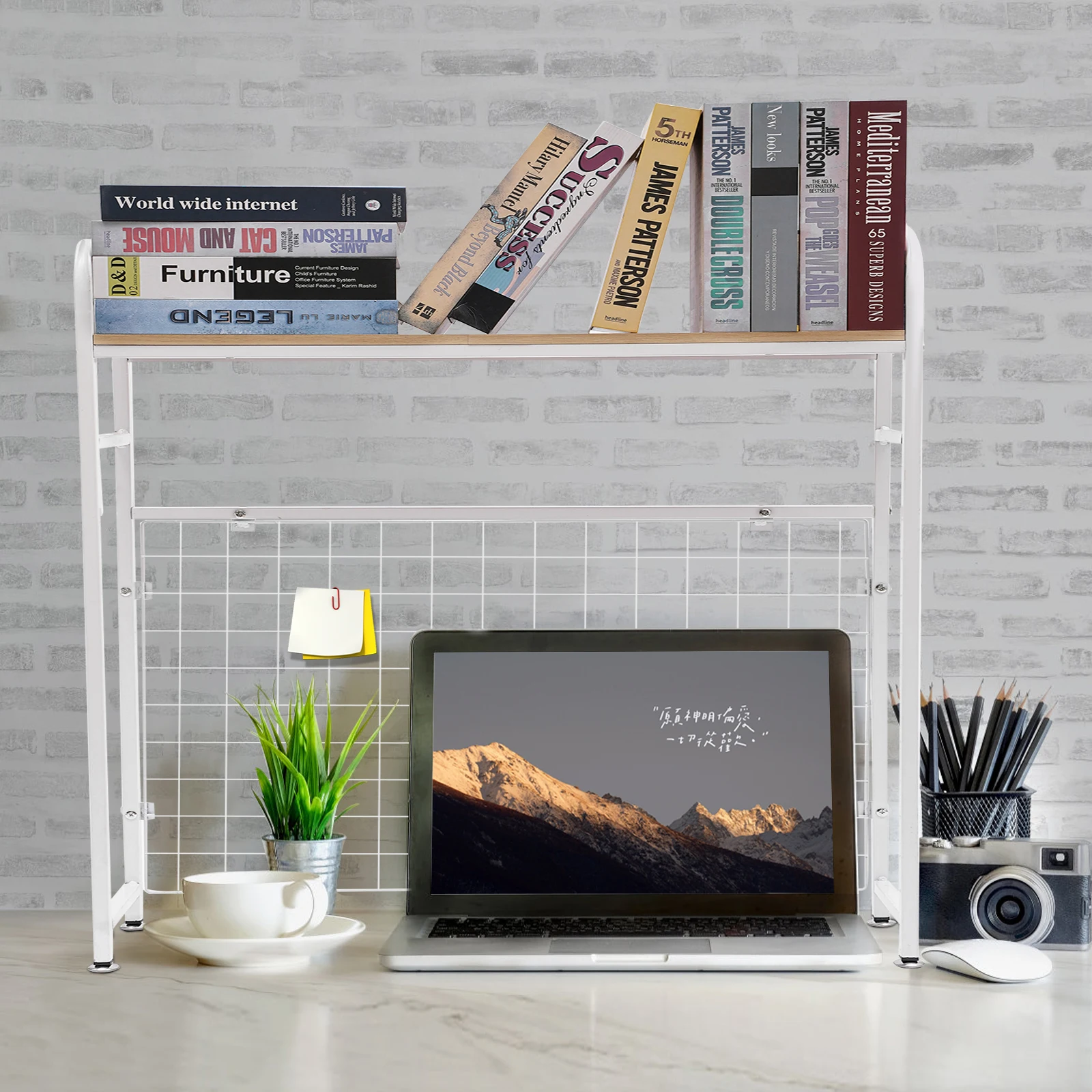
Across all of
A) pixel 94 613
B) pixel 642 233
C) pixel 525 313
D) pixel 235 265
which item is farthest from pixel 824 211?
pixel 94 613

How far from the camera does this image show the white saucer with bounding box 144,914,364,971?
1068mm

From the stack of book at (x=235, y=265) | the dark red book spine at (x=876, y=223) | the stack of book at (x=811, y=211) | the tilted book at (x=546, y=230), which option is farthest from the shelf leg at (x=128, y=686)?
the dark red book spine at (x=876, y=223)

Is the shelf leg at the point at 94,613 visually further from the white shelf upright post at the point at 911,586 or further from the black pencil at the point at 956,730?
the black pencil at the point at 956,730

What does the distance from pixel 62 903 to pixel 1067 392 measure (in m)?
1.38

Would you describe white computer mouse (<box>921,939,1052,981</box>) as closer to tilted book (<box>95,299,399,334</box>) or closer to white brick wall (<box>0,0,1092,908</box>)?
white brick wall (<box>0,0,1092,908</box>)

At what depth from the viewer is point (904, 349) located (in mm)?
1057

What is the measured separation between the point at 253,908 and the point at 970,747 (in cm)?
76

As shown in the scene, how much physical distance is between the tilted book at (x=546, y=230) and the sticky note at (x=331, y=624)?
16.1 inches

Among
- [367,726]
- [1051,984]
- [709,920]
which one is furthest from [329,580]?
[1051,984]

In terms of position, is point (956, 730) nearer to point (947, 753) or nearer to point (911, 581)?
point (947, 753)

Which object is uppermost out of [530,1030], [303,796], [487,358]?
[487,358]

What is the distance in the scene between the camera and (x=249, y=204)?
1.08 metres

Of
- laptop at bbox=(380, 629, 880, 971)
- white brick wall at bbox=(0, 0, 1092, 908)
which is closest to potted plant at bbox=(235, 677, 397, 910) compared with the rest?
laptop at bbox=(380, 629, 880, 971)

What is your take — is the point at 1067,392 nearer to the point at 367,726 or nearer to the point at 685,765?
the point at 685,765
